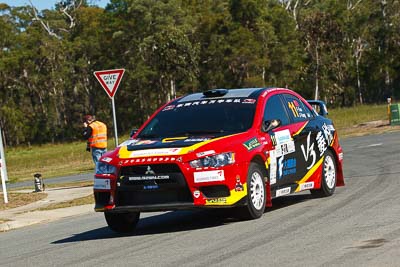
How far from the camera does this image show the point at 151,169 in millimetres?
9992

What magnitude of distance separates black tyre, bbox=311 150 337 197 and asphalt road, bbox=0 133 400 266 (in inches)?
5.8

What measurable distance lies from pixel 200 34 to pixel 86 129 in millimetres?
63161

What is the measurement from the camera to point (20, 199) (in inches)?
725

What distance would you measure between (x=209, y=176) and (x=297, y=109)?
2.99 m

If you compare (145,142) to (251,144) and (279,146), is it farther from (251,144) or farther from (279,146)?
(279,146)

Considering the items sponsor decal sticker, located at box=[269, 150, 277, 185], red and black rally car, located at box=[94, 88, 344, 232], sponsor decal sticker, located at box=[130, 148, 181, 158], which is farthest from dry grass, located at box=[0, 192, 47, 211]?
sponsor decal sticker, located at box=[269, 150, 277, 185]

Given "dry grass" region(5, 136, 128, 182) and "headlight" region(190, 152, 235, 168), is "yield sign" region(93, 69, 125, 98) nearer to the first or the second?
"headlight" region(190, 152, 235, 168)

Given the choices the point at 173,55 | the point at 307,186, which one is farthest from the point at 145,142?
the point at 173,55

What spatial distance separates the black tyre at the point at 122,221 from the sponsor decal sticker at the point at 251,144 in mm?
1780

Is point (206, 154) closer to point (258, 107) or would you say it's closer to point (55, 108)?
point (258, 107)

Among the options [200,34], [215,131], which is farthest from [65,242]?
[200,34]

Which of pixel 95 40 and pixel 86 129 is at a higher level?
pixel 95 40

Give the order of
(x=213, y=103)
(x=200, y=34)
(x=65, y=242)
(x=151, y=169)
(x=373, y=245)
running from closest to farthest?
(x=373, y=245) → (x=151, y=169) → (x=65, y=242) → (x=213, y=103) → (x=200, y=34)

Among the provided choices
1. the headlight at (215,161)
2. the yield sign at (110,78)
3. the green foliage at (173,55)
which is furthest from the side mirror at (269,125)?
the green foliage at (173,55)
